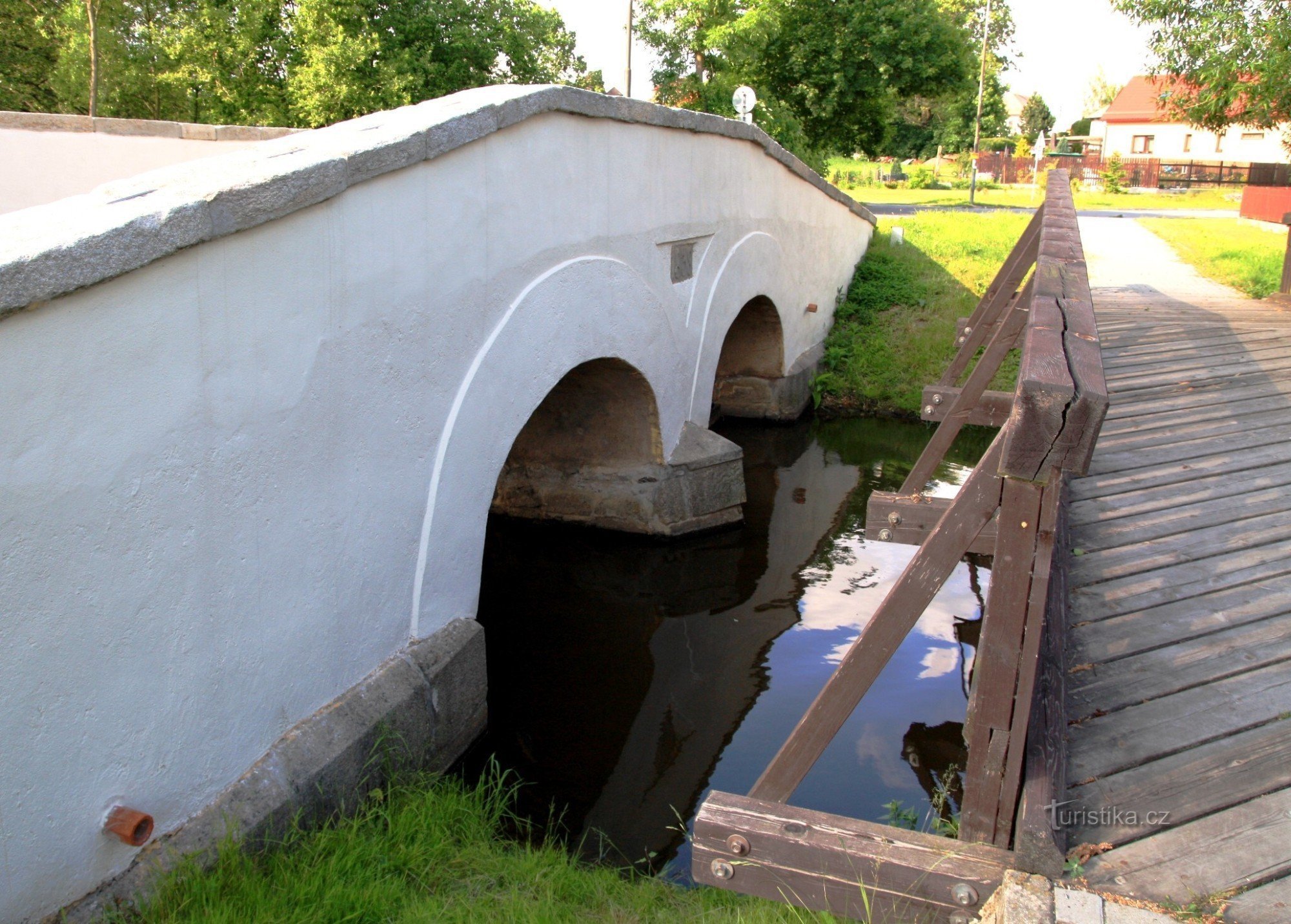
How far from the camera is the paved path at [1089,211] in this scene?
2272 cm

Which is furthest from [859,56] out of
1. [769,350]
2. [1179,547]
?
[1179,547]

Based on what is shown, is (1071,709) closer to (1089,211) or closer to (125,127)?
(125,127)

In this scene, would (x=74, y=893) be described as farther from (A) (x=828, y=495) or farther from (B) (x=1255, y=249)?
(B) (x=1255, y=249)

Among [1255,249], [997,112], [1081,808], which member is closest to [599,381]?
[1081,808]

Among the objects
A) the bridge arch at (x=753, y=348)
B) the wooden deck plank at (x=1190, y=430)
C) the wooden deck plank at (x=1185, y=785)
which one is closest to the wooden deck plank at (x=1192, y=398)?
the wooden deck plank at (x=1190, y=430)

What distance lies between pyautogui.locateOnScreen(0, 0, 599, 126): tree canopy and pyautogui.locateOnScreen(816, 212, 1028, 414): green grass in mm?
11022

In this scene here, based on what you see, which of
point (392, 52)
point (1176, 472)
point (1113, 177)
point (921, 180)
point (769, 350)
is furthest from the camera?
point (921, 180)

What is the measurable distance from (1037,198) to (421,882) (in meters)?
27.7

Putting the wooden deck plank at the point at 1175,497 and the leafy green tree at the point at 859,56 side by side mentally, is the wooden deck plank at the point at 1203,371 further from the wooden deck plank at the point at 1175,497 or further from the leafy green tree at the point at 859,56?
the leafy green tree at the point at 859,56

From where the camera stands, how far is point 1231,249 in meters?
13.9

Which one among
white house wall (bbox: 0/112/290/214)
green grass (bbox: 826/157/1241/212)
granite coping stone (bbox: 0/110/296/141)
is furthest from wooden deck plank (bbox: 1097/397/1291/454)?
green grass (bbox: 826/157/1241/212)

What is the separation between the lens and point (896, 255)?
15.4 meters

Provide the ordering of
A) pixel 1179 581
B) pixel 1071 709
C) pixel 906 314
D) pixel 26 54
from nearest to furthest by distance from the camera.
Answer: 1. pixel 1071 709
2. pixel 1179 581
3. pixel 906 314
4. pixel 26 54

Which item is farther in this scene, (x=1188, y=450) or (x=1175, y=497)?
(x=1188, y=450)
